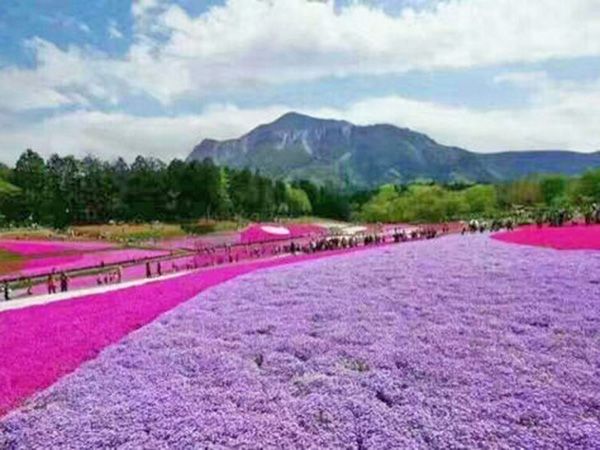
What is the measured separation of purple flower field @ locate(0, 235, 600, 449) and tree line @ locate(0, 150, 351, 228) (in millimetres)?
115428

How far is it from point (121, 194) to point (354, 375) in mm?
134514

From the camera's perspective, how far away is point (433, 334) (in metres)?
15.0

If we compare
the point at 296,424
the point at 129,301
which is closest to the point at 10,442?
the point at 296,424

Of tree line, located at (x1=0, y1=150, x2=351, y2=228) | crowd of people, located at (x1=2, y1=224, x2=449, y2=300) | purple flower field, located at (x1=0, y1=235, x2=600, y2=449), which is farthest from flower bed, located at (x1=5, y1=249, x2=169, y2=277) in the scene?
tree line, located at (x1=0, y1=150, x2=351, y2=228)

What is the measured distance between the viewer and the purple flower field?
1054cm

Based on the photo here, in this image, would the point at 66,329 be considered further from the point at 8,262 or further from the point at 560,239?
the point at 8,262

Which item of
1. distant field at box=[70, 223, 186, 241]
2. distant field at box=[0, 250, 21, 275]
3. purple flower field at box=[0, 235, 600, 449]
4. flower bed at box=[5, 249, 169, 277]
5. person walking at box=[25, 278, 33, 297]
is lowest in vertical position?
distant field at box=[70, 223, 186, 241]

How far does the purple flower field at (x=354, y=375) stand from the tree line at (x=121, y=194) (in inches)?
4544

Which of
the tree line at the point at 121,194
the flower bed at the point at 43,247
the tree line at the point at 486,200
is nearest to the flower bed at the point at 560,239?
the flower bed at the point at 43,247

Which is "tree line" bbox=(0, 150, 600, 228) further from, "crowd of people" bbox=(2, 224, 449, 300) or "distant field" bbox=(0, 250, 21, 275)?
"crowd of people" bbox=(2, 224, 449, 300)

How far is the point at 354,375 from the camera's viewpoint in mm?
12820

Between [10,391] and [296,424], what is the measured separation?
647 cm

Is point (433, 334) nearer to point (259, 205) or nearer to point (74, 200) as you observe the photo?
point (74, 200)

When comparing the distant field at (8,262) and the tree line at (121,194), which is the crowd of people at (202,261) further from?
the tree line at (121,194)
